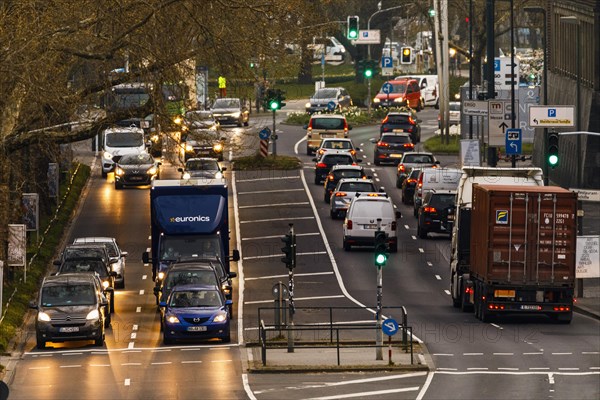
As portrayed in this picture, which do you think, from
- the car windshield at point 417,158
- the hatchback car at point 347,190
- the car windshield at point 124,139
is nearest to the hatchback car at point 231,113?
the car windshield at point 124,139

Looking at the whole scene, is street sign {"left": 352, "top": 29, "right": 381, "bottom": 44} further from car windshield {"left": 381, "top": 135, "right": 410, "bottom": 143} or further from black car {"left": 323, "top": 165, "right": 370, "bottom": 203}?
black car {"left": 323, "top": 165, "right": 370, "bottom": 203}

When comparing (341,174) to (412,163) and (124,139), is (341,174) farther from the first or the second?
(124,139)

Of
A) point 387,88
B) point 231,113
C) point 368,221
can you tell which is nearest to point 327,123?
point 231,113

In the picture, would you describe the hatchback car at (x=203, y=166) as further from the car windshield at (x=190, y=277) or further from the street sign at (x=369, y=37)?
the street sign at (x=369, y=37)

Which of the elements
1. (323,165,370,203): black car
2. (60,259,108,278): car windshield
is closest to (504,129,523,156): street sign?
(323,165,370,203): black car

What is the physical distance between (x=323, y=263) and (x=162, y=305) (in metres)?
14.4

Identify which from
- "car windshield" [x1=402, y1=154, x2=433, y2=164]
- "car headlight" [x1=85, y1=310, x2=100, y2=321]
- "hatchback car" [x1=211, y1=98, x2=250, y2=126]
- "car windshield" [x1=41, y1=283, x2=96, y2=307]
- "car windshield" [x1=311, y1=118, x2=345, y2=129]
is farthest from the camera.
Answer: "hatchback car" [x1=211, y1=98, x2=250, y2=126]

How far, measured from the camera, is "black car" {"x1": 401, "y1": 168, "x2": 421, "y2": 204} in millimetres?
66062

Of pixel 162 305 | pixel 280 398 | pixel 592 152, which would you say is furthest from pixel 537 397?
pixel 592 152

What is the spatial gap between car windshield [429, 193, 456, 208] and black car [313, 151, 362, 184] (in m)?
13.5

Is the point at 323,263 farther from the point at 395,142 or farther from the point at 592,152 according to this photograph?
the point at 395,142

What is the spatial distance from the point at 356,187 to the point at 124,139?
16.3 meters

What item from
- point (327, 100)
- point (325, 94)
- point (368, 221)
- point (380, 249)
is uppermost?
point (325, 94)

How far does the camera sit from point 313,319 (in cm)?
4325
